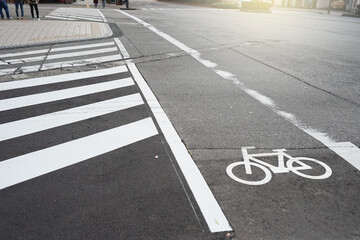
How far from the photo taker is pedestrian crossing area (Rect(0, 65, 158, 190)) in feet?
13.1

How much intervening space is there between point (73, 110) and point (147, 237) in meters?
3.52

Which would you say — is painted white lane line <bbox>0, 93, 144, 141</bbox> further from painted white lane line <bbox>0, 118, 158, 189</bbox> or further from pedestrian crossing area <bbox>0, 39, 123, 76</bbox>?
pedestrian crossing area <bbox>0, 39, 123, 76</bbox>

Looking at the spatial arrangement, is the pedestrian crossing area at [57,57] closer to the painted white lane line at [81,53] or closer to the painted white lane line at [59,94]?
the painted white lane line at [81,53]

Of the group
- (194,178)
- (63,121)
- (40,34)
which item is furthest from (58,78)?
(40,34)

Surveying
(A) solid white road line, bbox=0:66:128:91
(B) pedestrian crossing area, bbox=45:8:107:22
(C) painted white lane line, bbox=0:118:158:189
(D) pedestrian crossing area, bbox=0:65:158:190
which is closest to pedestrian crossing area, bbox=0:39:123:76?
(A) solid white road line, bbox=0:66:128:91

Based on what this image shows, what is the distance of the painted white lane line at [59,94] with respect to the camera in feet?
19.6

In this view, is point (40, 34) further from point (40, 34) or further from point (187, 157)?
point (187, 157)

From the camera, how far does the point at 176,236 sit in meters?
2.71

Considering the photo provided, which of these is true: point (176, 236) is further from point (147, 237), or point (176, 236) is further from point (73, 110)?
point (73, 110)

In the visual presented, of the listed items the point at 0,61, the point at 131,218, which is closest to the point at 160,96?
the point at 131,218

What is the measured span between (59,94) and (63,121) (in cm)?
155

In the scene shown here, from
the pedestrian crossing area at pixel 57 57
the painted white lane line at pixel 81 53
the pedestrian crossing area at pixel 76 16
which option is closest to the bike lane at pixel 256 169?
the pedestrian crossing area at pixel 57 57

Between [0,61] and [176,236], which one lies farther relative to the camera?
[0,61]

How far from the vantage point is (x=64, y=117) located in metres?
5.33
